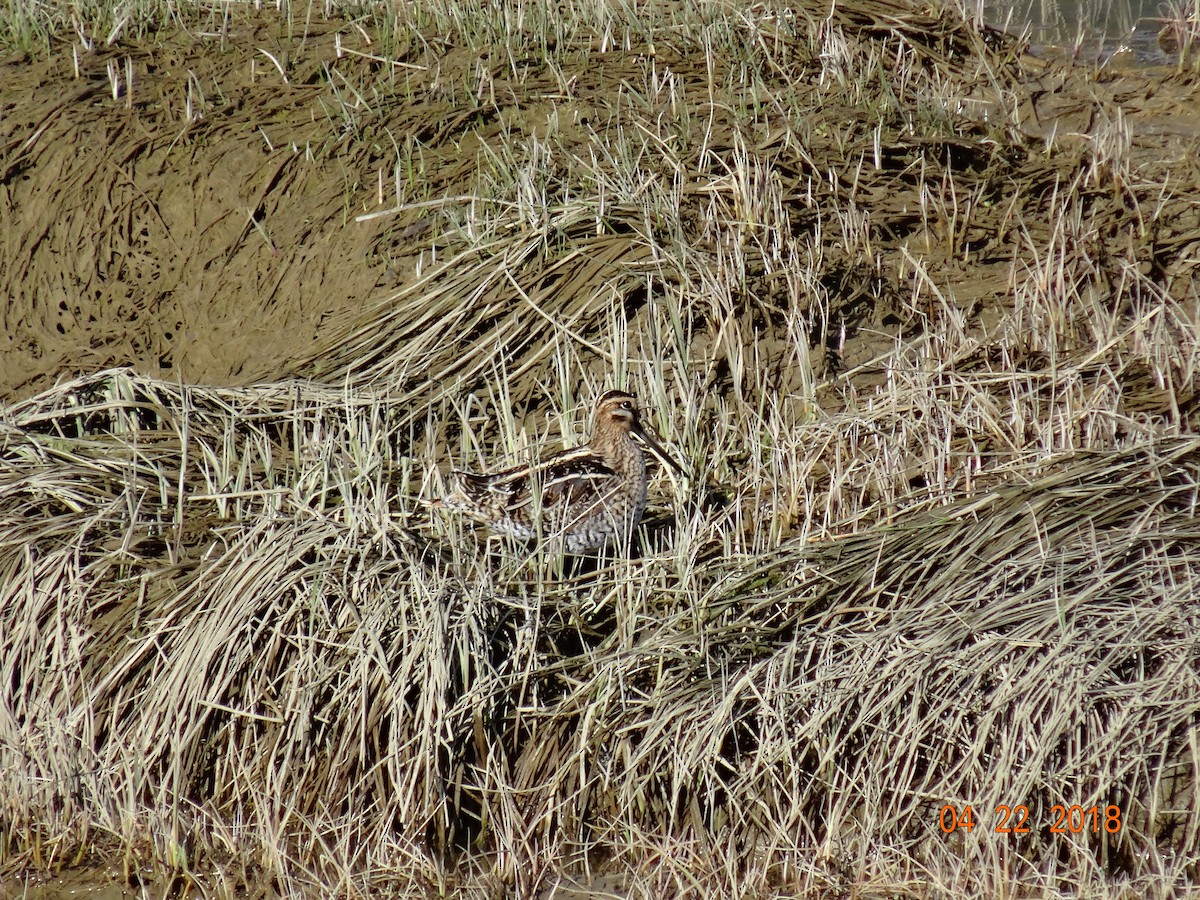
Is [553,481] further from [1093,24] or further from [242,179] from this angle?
[1093,24]

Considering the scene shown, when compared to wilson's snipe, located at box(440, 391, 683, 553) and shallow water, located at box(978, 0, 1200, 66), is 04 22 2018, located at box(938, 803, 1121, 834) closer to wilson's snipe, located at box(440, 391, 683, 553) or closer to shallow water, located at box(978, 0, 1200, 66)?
wilson's snipe, located at box(440, 391, 683, 553)

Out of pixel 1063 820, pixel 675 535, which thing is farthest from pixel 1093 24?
pixel 1063 820

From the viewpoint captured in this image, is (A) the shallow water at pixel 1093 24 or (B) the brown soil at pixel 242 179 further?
(A) the shallow water at pixel 1093 24

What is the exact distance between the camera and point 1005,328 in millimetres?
5410

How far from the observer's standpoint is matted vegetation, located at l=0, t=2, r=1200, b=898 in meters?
3.92

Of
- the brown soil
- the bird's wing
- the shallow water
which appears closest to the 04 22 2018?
the bird's wing

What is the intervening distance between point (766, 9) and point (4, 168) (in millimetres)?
3951

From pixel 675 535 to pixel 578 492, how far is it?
375mm

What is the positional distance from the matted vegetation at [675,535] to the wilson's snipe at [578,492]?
0.14 meters

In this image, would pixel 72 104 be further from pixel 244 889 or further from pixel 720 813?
pixel 720 813

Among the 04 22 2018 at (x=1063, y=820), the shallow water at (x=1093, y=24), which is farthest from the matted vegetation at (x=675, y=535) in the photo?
the shallow water at (x=1093, y=24)

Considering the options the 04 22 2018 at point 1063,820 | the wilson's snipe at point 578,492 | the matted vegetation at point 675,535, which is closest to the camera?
the 04 22 2018 at point 1063,820

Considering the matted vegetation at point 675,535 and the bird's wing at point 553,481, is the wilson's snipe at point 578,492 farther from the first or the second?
the matted vegetation at point 675,535

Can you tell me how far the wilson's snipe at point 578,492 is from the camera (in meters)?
4.92
